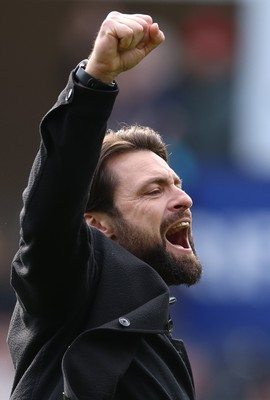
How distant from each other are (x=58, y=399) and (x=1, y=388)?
4326 millimetres

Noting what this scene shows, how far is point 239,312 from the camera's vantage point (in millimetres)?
8898

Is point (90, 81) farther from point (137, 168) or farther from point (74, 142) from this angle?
point (137, 168)

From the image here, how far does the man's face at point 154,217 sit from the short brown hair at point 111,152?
2 centimetres

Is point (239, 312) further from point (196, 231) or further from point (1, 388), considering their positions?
point (1, 388)

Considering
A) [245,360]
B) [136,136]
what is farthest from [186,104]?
[136,136]

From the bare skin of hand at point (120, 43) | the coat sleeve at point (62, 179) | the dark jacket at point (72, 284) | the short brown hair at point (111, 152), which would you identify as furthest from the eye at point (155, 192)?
the bare skin of hand at point (120, 43)

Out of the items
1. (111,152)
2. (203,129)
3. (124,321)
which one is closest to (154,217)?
(111,152)

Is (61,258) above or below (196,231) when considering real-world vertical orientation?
above

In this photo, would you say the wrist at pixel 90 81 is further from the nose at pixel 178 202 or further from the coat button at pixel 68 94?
the nose at pixel 178 202

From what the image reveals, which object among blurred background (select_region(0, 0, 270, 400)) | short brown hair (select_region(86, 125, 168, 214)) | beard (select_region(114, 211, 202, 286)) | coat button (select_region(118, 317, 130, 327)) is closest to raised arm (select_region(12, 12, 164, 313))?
coat button (select_region(118, 317, 130, 327))

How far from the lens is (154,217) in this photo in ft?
14.5

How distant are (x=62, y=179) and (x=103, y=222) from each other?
0.91 metres

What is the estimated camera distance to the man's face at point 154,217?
4.33 m

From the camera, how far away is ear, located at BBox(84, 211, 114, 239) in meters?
4.41
